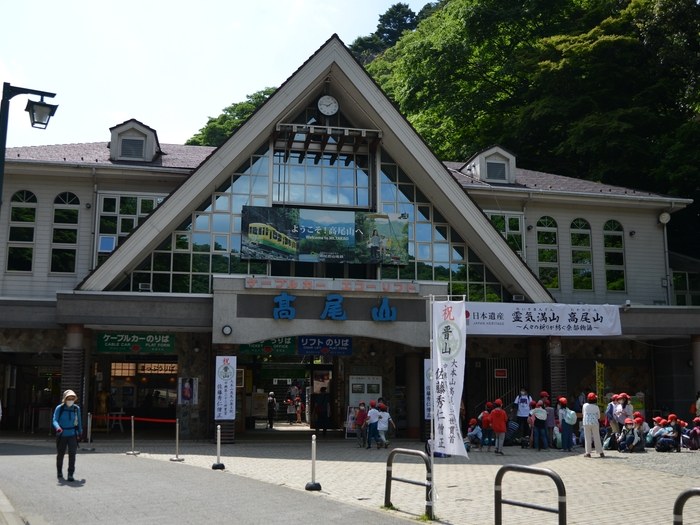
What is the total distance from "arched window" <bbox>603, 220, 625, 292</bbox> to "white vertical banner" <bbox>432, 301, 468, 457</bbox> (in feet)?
59.1

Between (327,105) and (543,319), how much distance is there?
392 inches

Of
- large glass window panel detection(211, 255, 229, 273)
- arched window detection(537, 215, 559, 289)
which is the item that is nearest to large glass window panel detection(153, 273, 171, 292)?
large glass window panel detection(211, 255, 229, 273)

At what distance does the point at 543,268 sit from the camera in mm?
27297

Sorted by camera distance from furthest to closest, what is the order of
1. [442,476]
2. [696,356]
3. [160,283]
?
[696,356] → [160,283] → [442,476]

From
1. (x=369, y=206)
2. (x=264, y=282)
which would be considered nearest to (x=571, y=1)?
(x=369, y=206)

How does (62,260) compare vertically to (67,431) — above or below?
above

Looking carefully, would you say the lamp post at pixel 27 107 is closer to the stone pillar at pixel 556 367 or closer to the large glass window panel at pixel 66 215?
the large glass window panel at pixel 66 215

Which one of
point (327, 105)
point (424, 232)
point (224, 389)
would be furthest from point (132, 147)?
point (424, 232)

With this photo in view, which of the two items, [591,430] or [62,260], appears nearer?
[591,430]

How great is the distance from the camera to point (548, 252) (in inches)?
1080

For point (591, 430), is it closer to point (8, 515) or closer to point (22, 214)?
point (8, 515)

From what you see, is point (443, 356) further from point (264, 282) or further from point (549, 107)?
point (549, 107)

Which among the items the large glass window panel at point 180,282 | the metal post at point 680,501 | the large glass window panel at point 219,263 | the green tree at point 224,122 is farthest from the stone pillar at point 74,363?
the green tree at point 224,122

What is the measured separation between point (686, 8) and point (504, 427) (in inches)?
925
